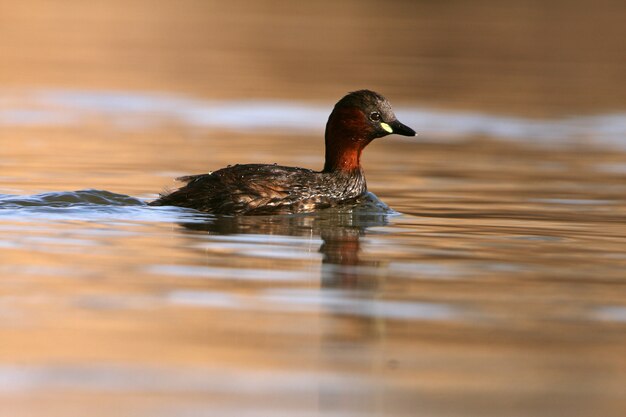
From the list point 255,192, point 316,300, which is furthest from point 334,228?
point 316,300

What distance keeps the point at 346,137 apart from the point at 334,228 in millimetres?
1460

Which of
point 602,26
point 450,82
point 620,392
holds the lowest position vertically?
point 620,392

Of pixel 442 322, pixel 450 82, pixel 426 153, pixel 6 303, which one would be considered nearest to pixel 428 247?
→ pixel 442 322

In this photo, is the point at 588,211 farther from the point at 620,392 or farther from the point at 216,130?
the point at 216,130

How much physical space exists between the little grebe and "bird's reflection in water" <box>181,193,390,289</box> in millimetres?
113

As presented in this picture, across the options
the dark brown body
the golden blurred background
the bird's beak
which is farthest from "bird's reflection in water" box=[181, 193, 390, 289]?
the golden blurred background

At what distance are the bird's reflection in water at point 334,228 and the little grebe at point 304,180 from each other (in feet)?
0.37

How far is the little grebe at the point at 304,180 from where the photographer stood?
38.1 feet

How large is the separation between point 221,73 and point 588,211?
16.6 metres

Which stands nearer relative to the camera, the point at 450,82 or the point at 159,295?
the point at 159,295

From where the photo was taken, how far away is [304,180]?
11922 mm

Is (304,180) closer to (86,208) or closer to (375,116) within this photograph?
(375,116)

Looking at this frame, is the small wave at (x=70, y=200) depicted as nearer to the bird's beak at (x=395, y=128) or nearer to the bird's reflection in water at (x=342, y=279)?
the bird's reflection in water at (x=342, y=279)

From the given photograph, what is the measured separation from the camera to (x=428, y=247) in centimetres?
1011
